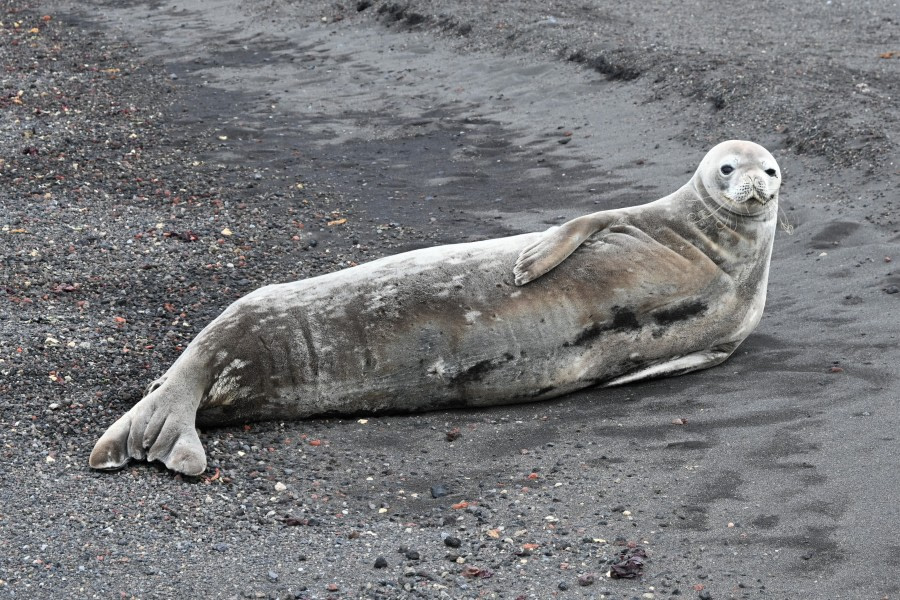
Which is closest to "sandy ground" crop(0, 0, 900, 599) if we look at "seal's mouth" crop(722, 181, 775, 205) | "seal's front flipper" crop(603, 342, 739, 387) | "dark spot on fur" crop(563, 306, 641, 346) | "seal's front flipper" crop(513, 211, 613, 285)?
"seal's front flipper" crop(603, 342, 739, 387)

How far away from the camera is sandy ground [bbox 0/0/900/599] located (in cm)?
391

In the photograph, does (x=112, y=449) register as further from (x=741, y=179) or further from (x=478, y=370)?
(x=741, y=179)

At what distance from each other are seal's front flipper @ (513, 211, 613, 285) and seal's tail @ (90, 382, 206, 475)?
1620 millimetres

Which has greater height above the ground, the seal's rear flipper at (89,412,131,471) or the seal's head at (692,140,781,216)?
the seal's head at (692,140,781,216)

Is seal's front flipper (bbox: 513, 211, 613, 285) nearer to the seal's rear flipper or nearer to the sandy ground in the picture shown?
the sandy ground

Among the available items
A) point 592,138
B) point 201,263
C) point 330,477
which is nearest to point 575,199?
point 592,138

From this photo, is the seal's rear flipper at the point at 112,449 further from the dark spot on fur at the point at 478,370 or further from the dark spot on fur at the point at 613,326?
the dark spot on fur at the point at 613,326

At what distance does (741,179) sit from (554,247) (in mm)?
962

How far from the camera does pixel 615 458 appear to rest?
466cm

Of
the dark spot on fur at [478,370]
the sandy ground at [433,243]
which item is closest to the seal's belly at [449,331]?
the dark spot on fur at [478,370]

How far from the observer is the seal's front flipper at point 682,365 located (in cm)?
538

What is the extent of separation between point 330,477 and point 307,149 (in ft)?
17.0

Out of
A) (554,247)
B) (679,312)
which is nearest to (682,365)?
(679,312)

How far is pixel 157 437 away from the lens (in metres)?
4.59
